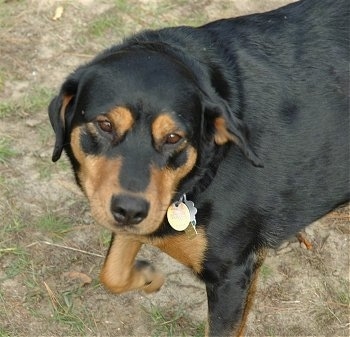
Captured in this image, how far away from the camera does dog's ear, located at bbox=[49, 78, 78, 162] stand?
3.33m

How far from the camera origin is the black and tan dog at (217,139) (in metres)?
3.17

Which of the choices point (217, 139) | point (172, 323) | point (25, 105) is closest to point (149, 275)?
point (172, 323)

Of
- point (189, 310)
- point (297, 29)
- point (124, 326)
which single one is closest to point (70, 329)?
point (124, 326)

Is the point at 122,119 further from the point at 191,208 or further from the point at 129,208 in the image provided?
the point at 191,208

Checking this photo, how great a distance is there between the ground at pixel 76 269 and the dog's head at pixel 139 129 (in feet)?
3.58

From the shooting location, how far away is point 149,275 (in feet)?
13.4

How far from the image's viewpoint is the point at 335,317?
432 cm

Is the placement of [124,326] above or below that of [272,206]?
below

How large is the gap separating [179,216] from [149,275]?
805mm

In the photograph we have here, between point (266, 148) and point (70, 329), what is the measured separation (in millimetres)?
1469

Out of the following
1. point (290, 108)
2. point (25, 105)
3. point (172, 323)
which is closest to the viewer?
point (290, 108)

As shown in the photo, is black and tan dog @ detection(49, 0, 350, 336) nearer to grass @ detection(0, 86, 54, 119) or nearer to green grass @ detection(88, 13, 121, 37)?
grass @ detection(0, 86, 54, 119)

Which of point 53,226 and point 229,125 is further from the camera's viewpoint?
point 53,226

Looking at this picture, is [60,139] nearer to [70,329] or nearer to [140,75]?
[140,75]
